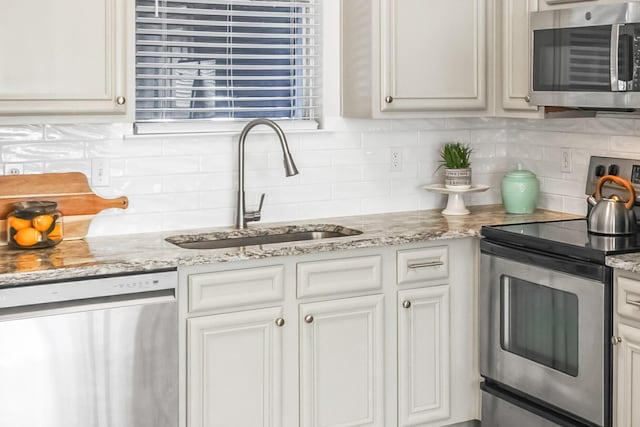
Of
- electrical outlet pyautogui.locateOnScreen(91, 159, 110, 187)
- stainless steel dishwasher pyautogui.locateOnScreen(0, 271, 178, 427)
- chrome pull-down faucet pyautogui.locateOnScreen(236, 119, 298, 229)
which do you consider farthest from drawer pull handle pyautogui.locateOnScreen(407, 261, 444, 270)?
electrical outlet pyautogui.locateOnScreen(91, 159, 110, 187)

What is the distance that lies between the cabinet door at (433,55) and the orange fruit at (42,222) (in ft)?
4.49

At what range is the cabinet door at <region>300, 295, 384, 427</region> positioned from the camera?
3.17 m

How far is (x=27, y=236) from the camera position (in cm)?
297

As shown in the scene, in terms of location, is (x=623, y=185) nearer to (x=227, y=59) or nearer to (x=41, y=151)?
(x=227, y=59)

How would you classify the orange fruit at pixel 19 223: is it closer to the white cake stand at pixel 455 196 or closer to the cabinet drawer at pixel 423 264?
the cabinet drawer at pixel 423 264

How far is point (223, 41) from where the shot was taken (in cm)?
361

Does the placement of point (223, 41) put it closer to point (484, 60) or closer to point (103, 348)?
point (484, 60)

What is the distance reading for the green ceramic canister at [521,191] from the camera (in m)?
3.87

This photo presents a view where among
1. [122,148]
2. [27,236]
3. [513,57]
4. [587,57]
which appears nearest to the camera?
[27,236]

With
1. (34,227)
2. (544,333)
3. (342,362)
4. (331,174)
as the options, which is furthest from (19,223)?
(544,333)

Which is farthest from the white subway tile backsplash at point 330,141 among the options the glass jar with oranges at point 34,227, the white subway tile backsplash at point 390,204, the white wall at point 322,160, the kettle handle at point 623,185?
the glass jar with oranges at point 34,227

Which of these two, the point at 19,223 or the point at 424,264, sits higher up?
the point at 19,223

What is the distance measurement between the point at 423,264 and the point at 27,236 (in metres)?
1.44

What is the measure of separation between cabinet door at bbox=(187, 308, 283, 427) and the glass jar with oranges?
0.57m
